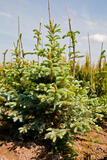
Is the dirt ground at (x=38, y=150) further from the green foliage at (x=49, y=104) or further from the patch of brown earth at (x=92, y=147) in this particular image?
the green foliage at (x=49, y=104)

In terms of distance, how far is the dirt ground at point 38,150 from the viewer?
6.75 ft

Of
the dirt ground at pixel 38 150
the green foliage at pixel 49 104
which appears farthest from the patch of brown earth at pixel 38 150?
the green foliage at pixel 49 104

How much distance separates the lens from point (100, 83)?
407cm

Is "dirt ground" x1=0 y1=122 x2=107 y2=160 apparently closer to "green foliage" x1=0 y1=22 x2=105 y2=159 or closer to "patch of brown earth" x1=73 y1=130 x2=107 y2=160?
"patch of brown earth" x1=73 y1=130 x2=107 y2=160

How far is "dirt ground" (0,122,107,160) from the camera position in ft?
6.75

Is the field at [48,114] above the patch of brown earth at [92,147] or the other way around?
above

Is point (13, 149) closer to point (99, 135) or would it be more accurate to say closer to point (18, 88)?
point (18, 88)

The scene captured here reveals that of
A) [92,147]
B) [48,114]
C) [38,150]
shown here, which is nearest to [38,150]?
[38,150]

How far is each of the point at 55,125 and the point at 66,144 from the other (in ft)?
1.15

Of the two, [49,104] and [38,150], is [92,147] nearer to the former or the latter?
[38,150]

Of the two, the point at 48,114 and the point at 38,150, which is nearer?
the point at 38,150

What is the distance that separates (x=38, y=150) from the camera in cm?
215

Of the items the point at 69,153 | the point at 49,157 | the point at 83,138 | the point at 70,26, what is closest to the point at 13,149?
the point at 49,157

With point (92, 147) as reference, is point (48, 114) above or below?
above
